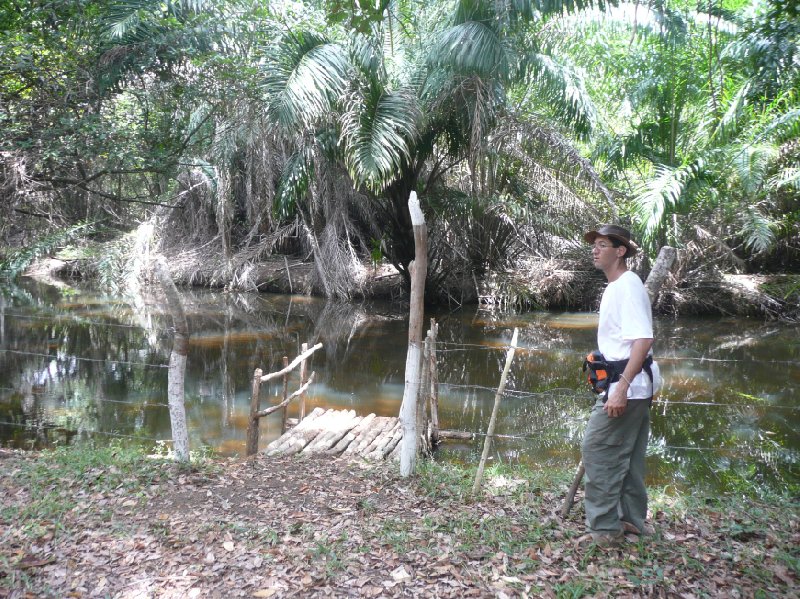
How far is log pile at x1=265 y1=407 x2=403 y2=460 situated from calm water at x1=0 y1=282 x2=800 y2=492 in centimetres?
74

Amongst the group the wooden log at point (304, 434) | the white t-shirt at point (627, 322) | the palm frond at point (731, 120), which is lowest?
the wooden log at point (304, 434)

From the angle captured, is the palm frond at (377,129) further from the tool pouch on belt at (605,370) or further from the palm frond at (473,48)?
the tool pouch on belt at (605,370)

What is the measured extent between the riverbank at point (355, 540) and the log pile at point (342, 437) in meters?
1.73

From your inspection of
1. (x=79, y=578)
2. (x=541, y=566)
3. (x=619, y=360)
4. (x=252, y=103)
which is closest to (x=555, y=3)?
(x=252, y=103)

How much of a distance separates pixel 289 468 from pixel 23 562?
2.34 meters

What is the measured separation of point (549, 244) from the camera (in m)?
17.6

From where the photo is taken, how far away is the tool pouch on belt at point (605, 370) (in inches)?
139

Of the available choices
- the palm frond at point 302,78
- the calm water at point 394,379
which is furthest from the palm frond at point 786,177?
the palm frond at point 302,78

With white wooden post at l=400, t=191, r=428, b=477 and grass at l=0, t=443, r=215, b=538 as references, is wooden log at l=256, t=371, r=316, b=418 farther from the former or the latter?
white wooden post at l=400, t=191, r=428, b=477

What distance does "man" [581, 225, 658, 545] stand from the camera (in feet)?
11.3

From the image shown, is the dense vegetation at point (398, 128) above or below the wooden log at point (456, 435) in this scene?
above

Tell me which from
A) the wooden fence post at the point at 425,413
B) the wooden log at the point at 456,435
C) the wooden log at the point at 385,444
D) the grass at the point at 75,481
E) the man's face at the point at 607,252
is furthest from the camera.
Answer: the wooden log at the point at 456,435

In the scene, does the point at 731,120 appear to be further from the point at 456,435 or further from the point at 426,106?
the point at 456,435

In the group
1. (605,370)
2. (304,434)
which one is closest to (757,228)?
(304,434)
